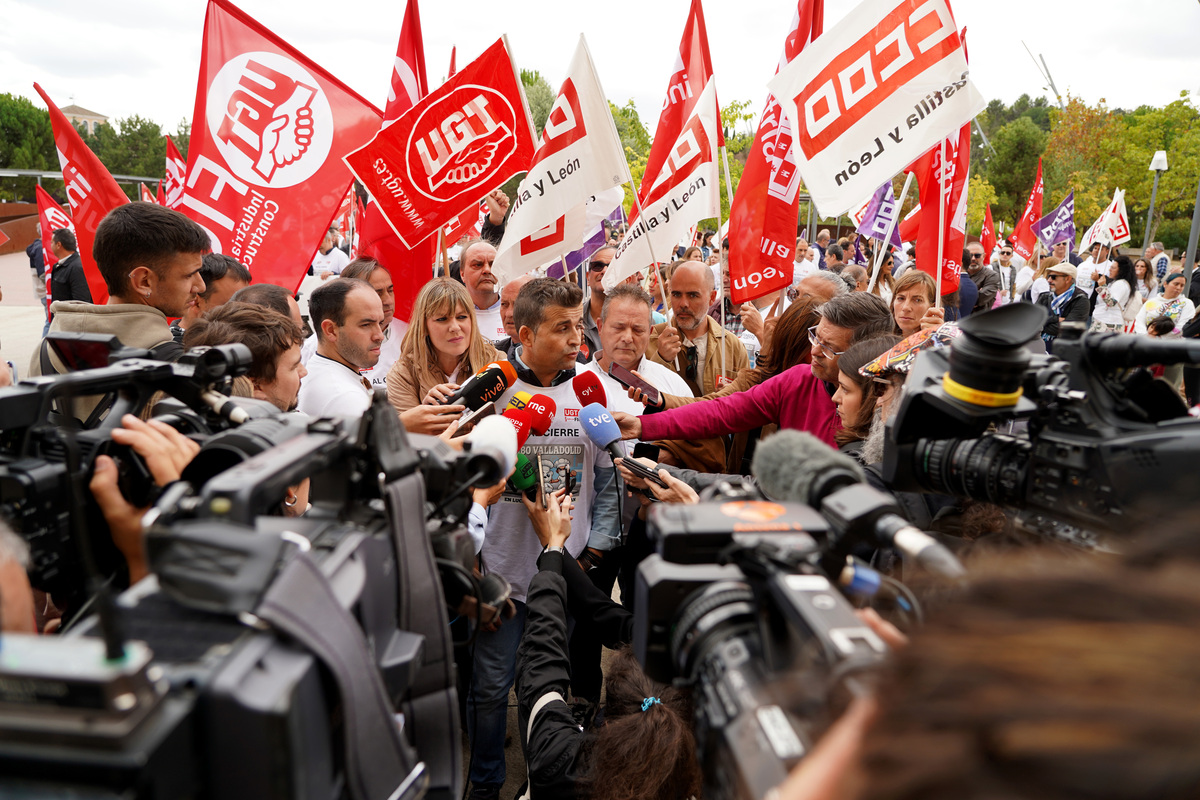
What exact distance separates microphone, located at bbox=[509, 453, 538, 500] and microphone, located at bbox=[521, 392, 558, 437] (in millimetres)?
139

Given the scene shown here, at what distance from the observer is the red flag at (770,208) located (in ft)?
17.6

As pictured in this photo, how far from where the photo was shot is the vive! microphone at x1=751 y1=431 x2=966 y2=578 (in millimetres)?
1044

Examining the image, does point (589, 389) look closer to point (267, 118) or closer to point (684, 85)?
point (267, 118)

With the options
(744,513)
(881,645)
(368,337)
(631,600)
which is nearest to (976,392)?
(744,513)

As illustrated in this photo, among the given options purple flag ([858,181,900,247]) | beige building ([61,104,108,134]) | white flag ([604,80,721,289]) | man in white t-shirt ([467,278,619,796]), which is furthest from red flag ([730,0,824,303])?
beige building ([61,104,108,134])

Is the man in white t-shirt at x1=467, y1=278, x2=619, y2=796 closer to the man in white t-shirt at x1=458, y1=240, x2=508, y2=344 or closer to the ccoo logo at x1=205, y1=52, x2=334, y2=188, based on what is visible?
the ccoo logo at x1=205, y1=52, x2=334, y2=188

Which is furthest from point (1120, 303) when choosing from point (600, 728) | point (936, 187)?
point (600, 728)

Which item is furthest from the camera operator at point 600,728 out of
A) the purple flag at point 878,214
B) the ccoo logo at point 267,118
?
the purple flag at point 878,214

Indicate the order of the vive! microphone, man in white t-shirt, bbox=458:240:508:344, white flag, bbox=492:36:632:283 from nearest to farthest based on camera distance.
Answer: the vive! microphone → white flag, bbox=492:36:632:283 → man in white t-shirt, bbox=458:240:508:344

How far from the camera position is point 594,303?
266 inches

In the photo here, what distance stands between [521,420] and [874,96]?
2684 millimetres

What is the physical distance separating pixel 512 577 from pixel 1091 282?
45.1 ft

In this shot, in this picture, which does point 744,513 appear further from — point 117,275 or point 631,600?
point 117,275

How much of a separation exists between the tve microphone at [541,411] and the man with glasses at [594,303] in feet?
5.66
